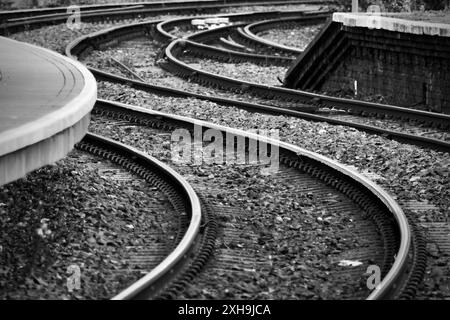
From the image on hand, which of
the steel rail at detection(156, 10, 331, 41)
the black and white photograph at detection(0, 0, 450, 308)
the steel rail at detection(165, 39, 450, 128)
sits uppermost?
the black and white photograph at detection(0, 0, 450, 308)

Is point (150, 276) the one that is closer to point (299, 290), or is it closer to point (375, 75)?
point (299, 290)

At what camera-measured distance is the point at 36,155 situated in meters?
9.74

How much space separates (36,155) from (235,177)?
3159 millimetres

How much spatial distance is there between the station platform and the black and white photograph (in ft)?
0.08

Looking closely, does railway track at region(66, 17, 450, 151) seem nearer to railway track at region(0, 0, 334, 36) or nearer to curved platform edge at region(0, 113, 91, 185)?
railway track at region(0, 0, 334, 36)

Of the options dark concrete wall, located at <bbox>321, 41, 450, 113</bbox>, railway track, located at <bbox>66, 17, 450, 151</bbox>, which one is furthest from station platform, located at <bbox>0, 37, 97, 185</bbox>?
dark concrete wall, located at <bbox>321, 41, 450, 113</bbox>

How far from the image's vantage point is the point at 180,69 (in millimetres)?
21484

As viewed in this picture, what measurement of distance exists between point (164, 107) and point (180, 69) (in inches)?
179

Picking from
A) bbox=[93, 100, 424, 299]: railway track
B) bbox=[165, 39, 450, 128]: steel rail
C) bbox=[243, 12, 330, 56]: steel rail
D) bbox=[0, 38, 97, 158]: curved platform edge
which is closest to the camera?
bbox=[93, 100, 424, 299]: railway track

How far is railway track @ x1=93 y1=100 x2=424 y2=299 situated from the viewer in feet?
28.6

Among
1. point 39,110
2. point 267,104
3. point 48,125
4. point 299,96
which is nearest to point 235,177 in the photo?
point 39,110

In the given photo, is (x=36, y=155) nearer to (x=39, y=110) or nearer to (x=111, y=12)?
(x=39, y=110)

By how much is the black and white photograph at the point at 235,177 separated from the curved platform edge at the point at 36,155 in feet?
0.07
